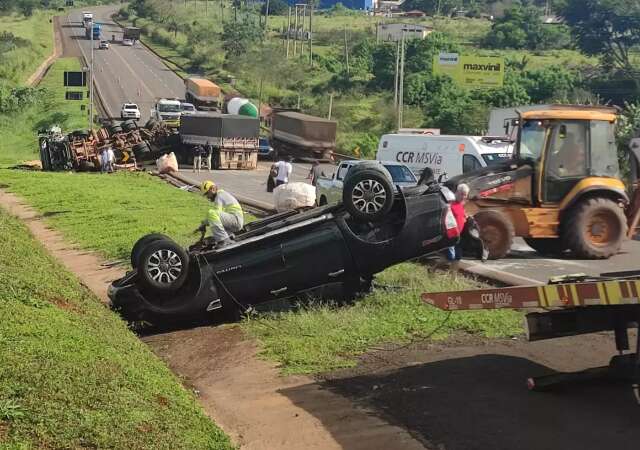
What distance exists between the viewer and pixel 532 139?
54.0 ft

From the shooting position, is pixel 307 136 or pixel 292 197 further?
pixel 307 136

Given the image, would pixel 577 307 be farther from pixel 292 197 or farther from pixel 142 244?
pixel 292 197

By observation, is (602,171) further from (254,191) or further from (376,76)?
Result: (376,76)

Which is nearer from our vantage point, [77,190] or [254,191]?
[77,190]

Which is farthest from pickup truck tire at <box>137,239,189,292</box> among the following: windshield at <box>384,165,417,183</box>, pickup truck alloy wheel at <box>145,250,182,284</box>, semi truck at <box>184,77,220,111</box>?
semi truck at <box>184,77,220,111</box>

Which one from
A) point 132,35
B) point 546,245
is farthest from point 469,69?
point 546,245

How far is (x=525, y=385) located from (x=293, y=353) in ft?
8.68

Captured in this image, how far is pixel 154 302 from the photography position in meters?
11.9

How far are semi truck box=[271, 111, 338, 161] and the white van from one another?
867 inches

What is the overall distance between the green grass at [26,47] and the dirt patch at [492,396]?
77518 mm

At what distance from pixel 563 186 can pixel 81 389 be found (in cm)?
1136

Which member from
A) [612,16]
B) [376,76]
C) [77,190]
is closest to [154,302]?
[77,190]

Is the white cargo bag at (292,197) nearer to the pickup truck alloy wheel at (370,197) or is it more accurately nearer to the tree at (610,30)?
the pickup truck alloy wheel at (370,197)

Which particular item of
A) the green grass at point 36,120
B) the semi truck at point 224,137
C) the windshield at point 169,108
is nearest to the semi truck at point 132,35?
the green grass at point 36,120
